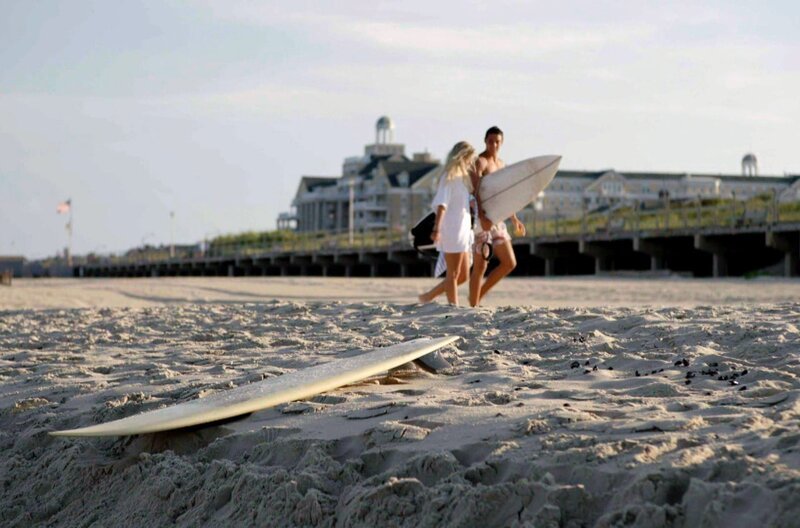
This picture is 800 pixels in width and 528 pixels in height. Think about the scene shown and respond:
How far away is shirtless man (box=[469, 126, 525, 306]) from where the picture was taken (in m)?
9.43

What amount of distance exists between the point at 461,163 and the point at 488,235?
705mm

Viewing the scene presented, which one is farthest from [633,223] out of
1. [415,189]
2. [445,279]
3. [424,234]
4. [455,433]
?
[415,189]

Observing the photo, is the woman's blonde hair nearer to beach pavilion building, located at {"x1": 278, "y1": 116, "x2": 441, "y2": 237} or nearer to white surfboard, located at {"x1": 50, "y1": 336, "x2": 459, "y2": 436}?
white surfboard, located at {"x1": 50, "y1": 336, "x2": 459, "y2": 436}

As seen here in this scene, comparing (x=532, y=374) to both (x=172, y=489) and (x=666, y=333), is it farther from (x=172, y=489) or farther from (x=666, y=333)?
(x=172, y=489)

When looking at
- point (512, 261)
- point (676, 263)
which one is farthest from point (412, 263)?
point (512, 261)

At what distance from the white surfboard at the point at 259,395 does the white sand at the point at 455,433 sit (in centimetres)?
7

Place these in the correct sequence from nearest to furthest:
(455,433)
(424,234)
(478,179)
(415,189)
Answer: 1. (455,433)
2. (478,179)
3. (424,234)
4. (415,189)

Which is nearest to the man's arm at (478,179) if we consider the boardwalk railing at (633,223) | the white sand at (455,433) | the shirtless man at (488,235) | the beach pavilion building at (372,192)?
the shirtless man at (488,235)

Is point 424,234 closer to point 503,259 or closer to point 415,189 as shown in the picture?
point 503,259

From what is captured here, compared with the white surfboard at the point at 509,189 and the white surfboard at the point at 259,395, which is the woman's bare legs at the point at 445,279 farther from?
the white surfboard at the point at 259,395

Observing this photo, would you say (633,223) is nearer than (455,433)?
No

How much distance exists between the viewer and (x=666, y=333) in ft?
20.7

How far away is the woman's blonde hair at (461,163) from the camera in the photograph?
30.2 ft

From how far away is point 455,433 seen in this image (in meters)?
4.04
